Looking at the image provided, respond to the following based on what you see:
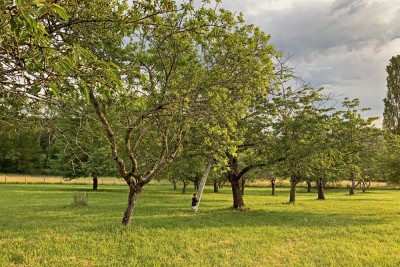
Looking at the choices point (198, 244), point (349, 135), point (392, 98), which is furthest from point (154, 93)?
point (392, 98)

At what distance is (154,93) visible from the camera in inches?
442

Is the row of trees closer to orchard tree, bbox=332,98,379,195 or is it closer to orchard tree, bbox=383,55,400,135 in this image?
orchard tree, bbox=332,98,379,195

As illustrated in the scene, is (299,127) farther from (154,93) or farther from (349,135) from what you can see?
(154,93)

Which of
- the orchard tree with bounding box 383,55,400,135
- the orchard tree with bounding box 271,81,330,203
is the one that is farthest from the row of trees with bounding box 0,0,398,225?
the orchard tree with bounding box 383,55,400,135

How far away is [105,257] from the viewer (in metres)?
8.74

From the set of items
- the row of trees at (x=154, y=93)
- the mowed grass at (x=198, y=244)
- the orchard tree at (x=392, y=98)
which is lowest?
the mowed grass at (x=198, y=244)

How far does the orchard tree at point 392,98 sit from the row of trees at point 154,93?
44162mm

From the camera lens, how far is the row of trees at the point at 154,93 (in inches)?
178

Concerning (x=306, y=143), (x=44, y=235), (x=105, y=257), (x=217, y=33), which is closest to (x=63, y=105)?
(x=217, y=33)

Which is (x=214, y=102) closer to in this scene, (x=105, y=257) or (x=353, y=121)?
(x=105, y=257)

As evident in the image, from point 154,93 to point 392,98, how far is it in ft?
215

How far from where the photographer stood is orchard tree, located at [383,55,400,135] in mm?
62781

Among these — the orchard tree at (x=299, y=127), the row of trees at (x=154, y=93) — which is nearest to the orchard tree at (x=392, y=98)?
the row of trees at (x=154, y=93)

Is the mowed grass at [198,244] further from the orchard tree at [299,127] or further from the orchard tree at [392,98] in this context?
the orchard tree at [392,98]
